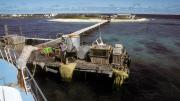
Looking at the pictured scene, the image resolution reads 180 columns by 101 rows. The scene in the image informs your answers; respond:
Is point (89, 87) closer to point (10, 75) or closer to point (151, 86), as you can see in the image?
point (151, 86)

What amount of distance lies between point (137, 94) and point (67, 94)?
25.9ft

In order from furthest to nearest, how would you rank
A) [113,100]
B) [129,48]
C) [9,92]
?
[129,48], [113,100], [9,92]

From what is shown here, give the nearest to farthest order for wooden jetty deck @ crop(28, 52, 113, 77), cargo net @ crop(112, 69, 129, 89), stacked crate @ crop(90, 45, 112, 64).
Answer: cargo net @ crop(112, 69, 129, 89)
wooden jetty deck @ crop(28, 52, 113, 77)
stacked crate @ crop(90, 45, 112, 64)

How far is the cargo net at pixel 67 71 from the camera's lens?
92.4ft

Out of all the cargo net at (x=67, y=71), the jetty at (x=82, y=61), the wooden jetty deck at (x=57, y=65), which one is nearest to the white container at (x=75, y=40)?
the jetty at (x=82, y=61)

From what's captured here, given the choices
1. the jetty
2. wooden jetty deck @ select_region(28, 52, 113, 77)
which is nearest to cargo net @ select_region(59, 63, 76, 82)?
the jetty

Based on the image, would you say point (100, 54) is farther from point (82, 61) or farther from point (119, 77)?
point (119, 77)

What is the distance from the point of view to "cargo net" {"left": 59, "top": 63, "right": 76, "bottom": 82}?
2818 centimetres

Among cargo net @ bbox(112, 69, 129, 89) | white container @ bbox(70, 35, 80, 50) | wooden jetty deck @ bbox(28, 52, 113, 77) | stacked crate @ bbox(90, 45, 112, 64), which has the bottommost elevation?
cargo net @ bbox(112, 69, 129, 89)

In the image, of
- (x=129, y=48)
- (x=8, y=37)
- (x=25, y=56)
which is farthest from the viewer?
(x=129, y=48)

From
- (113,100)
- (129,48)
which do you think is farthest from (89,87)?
(129,48)

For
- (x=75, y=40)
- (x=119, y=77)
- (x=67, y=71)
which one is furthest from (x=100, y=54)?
(x=75, y=40)

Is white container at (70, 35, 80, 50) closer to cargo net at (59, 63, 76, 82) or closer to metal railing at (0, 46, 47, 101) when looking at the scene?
cargo net at (59, 63, 76, 82)

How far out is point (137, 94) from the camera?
2706 centimetres
